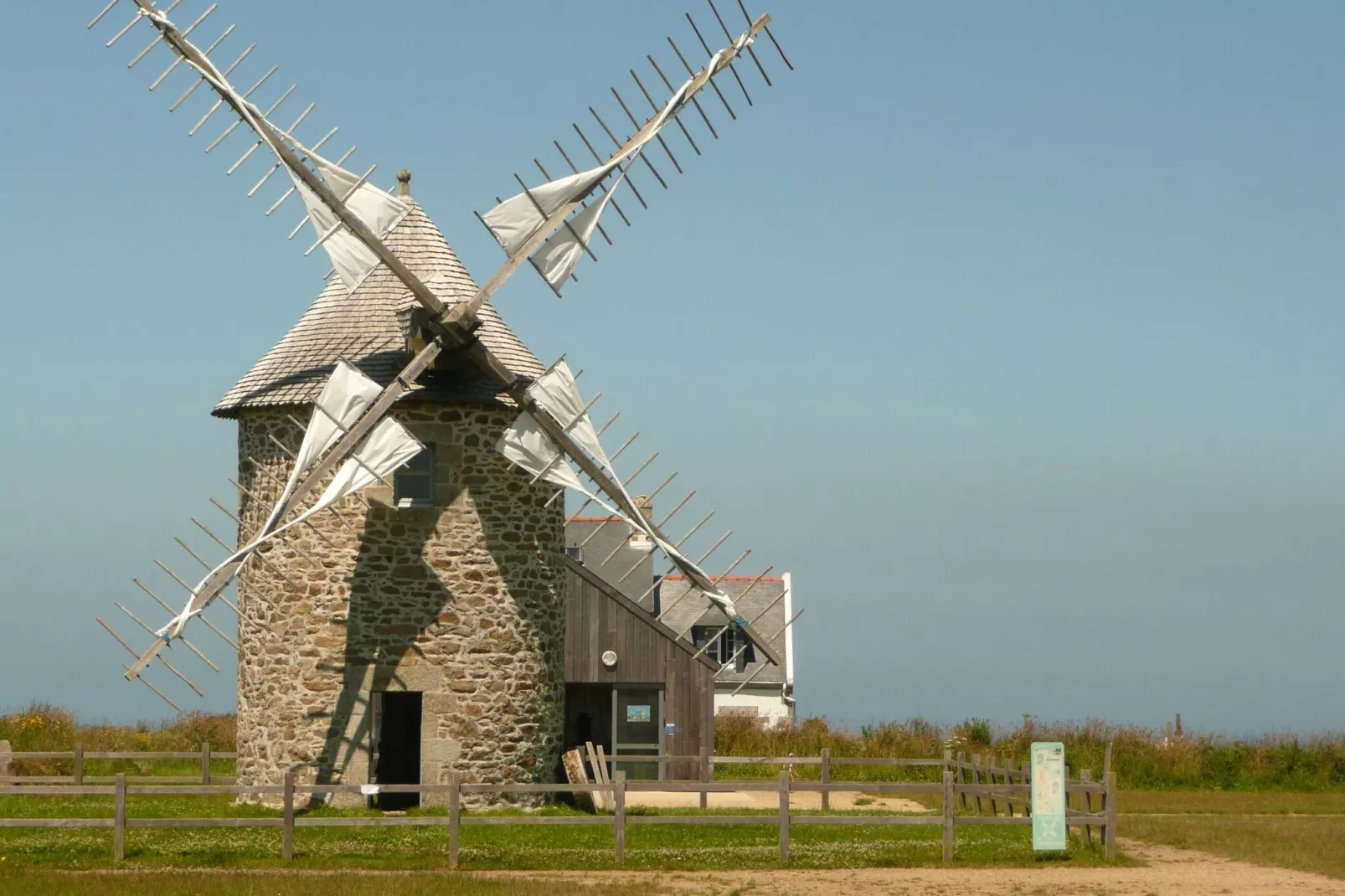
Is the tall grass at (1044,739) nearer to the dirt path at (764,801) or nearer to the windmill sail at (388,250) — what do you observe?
the dirt path at (764,801)

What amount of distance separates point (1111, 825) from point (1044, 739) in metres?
14.8

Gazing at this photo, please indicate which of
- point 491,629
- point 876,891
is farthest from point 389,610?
point 876,891

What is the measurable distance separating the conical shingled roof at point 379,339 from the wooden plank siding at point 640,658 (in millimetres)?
6470

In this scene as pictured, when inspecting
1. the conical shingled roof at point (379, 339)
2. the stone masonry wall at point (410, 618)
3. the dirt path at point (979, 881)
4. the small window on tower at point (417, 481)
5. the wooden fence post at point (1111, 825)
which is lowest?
the dirt path at point (979, 881)

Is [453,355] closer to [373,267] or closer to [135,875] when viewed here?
[373,267]

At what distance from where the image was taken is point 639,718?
30.3 meters

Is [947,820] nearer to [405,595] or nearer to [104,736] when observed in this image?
[405,595]

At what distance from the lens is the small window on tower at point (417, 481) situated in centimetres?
2305

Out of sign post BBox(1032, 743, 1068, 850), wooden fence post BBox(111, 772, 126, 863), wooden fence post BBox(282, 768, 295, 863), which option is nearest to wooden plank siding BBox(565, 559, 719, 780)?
wooden fence post BBox(282, 768, 295, 863)

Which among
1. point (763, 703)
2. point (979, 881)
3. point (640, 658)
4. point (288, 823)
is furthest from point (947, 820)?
point (763, 703)

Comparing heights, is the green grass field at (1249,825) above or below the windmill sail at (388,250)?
below

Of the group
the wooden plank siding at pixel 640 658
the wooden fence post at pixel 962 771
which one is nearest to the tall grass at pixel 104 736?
the wooden plank siding at pixel 640 658

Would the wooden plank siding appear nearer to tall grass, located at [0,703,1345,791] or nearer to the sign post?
tall grass, located at [0,703,1345,791]

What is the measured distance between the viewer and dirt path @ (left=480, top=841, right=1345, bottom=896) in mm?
16828
